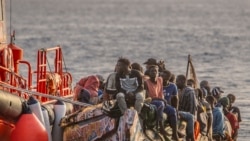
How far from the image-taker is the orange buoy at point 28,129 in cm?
2073

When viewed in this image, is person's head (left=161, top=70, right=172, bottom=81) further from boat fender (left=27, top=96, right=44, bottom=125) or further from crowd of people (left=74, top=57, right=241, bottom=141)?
boat fender (left=27, top=96, right=44, bottom=125)

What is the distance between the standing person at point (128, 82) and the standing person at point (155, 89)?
1.01 m

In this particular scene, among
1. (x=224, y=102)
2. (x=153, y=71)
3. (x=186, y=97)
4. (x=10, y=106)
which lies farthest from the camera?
(x=224, y=102)

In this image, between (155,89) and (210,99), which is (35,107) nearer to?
(155,89)

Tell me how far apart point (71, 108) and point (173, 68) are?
95.6ft

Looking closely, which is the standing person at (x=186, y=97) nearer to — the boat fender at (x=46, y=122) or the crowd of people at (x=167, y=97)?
the crowd of people at (x=167, y=97)

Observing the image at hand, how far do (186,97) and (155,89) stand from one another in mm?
1936

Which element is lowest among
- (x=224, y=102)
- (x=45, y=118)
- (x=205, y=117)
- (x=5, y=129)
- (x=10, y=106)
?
(x=205, y=117)

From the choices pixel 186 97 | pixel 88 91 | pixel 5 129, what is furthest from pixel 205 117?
pixel 5 129

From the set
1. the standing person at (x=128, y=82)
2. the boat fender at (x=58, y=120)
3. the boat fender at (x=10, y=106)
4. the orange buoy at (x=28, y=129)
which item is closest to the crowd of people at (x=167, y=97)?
the standing person at (x=128, y=82)

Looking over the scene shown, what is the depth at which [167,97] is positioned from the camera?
917 inches

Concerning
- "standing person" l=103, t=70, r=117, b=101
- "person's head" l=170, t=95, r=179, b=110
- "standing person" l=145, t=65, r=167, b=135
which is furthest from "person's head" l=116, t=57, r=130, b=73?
"person's head" l=170, t=95, r=179, b=110

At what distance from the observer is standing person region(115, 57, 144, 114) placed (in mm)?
21047

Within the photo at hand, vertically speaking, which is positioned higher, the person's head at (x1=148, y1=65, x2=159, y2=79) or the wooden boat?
the person's head at (x1=148, y1=65, x2=159, y2=79)
